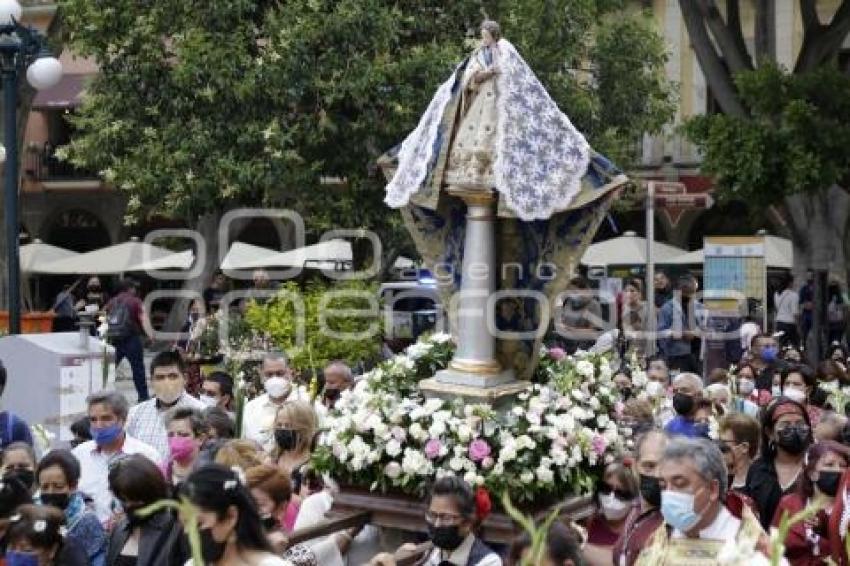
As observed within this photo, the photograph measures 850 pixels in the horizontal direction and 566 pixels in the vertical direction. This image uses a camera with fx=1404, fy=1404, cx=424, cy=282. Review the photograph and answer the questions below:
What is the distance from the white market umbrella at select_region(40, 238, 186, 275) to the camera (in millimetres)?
30344

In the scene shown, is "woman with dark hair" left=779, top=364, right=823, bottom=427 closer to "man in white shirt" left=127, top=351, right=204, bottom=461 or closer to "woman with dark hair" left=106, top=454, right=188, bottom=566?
"man in white shirt" left=127, top=351, right=204, bottom=461

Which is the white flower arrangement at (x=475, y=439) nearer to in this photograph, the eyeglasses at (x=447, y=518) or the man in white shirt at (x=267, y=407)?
the eyeglasses at (x=447, y=518)

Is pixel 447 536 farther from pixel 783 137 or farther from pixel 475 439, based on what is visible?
pixel 783 137

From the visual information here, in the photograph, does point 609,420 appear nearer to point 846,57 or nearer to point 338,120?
point 338,120

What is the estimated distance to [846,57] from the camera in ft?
100

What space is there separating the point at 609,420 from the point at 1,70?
7905mm

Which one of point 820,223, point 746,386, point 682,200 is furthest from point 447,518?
point 682,200

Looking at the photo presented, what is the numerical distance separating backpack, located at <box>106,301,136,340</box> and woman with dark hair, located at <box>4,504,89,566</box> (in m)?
11.8

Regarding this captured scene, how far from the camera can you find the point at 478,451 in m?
6.68

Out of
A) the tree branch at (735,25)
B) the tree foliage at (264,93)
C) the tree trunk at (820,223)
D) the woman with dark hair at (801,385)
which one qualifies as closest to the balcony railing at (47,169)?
the tree foliage at (264,93)

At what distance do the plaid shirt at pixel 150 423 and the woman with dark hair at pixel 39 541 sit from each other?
9.83 ft

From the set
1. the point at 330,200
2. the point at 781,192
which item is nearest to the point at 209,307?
the point at 330,200

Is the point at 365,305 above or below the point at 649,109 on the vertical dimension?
below

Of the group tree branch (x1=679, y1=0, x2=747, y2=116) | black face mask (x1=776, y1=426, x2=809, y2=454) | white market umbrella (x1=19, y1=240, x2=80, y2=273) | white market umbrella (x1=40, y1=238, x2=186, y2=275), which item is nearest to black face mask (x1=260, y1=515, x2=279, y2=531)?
black face mask (x1=776, y1=426, x2=809, y2=454)
